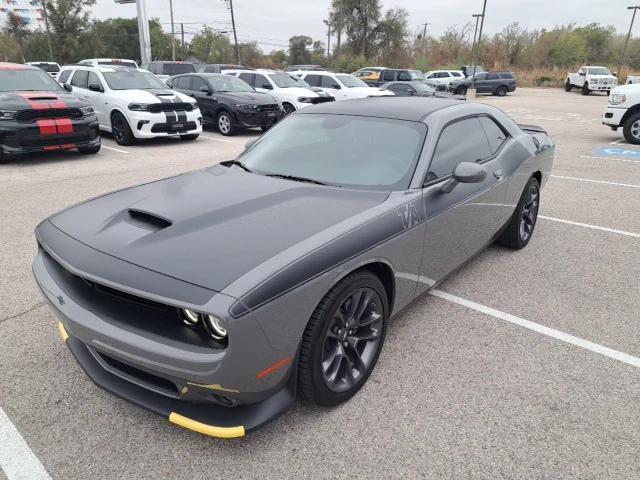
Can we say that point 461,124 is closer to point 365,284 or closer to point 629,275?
point 365,284

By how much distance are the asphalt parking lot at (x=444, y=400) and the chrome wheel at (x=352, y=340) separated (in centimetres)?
15

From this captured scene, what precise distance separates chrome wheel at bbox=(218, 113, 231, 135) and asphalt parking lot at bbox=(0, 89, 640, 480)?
812cm

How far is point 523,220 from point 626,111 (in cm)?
848

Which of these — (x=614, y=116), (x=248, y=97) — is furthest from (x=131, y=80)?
(x=614, y=116)

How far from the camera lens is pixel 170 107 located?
1025 cm

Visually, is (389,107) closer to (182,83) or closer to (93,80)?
(93,80)

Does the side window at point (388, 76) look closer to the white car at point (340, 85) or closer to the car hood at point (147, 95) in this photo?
the white car at point (340, 85)

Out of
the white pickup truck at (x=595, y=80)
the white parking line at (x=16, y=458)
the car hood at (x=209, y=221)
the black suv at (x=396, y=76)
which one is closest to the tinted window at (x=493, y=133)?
the car hood at (x=209, y=221)

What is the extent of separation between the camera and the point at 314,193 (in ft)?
9.15

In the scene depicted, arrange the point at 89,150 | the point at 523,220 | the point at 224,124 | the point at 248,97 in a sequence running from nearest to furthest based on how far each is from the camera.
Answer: the point at 523,220
the point at 89,150
the point at 248,97
the point at 224,124

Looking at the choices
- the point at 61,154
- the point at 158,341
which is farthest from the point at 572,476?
the point at 61,154

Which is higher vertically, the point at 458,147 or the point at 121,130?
the point at 458,147

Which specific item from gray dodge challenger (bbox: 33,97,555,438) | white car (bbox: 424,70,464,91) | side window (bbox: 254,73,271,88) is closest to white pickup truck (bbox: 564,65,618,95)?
white car (bbox: 424,70,464,91)

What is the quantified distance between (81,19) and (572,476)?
6406 cm
